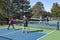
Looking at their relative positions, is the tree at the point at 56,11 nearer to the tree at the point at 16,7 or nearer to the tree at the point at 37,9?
the tree at the point at 37,9

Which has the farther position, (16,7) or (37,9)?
(37,9)

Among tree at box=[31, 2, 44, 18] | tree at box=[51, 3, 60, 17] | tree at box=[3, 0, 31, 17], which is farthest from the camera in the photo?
tree at box=[51, 3, 60, 17]

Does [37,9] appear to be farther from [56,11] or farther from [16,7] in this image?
[16,7]

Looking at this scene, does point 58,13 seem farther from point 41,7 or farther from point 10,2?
point 10,2

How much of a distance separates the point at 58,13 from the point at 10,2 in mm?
45918

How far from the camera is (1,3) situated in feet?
123

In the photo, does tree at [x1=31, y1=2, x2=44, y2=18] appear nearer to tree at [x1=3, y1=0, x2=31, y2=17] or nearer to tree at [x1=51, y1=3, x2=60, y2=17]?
tree at [x1=51, y1=3, x2=60, y2=17]

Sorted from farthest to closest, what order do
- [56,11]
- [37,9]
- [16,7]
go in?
[56,11] < [37,9] < [16,7]

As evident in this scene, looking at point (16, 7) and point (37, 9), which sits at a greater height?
point (37, 9)

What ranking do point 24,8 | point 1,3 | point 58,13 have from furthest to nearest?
point 58,13
point 24,8
point 1,3

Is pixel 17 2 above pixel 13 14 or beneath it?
above

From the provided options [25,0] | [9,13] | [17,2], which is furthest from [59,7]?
[9,13]

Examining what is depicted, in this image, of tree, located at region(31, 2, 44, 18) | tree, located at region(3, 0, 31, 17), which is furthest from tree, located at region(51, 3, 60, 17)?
tree, located at region(3, 0, 31, 17)

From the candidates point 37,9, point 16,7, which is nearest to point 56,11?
point 37,9
